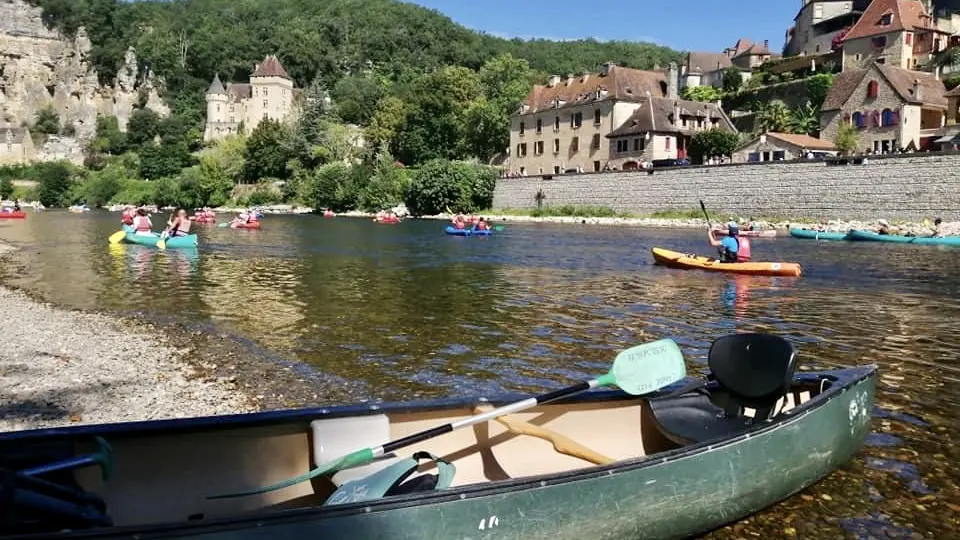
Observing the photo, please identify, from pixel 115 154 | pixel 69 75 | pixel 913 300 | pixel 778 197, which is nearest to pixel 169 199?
pixel 115 154

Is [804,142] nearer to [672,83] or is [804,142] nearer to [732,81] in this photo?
[672,83]

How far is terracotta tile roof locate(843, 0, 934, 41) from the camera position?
7138 cm

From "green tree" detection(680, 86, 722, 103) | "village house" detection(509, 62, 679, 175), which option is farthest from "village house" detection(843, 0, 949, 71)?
"village house" detection(509, 62, 679, 175)

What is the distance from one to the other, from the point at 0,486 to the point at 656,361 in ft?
15.9

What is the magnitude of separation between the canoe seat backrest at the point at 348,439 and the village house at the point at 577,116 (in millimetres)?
67952

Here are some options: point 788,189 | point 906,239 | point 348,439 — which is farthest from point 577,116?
point 348,439

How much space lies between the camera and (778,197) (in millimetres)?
52062

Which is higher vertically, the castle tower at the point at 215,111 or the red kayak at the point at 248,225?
the castle tower at the point at 215,111

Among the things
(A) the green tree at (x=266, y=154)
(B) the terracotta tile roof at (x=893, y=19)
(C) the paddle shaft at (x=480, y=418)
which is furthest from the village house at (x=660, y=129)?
(C) the paddle shaft at (x=480, y=418)

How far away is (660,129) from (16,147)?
115119mm

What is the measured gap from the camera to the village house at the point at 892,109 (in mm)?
56469

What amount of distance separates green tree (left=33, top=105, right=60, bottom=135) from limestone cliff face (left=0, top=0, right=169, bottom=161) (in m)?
1.21

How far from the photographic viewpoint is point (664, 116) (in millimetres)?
67062

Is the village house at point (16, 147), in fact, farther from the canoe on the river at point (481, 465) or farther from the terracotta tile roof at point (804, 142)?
the canoe on the river at point (481, 465)
